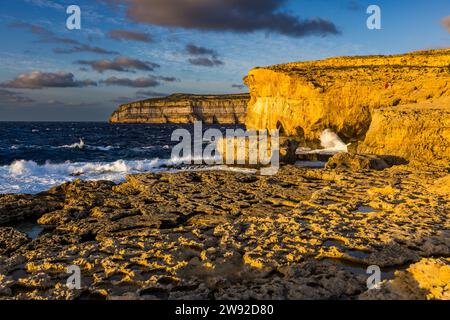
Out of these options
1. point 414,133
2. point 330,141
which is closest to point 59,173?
point 414,133

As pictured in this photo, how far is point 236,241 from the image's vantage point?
8984 mm

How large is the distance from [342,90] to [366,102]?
2996 mm

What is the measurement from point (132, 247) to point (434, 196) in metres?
10.0

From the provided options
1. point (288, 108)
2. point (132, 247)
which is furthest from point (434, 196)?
point (288, 108)

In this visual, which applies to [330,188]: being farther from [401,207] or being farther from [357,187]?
[401,207]

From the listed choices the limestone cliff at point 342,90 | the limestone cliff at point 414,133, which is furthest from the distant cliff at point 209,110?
the limestone cliff at point 414,133

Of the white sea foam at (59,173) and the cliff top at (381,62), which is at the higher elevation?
the cliff top at (381,62)

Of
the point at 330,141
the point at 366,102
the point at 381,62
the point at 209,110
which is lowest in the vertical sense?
the point at 330,141

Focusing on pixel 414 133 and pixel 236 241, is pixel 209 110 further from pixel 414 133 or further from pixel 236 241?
pixel 236 241

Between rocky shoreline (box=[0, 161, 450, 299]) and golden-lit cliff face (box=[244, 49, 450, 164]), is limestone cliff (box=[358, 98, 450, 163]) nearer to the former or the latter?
golden-lit cliff face (box=[244, 49, 450, 164])

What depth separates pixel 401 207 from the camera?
11.5 meters

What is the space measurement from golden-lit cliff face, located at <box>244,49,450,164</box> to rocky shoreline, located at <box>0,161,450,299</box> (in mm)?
7172

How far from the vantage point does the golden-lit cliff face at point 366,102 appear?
2228 cm

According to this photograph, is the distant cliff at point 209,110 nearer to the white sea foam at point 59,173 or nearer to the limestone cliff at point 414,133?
the white sea foam at point 59,173
